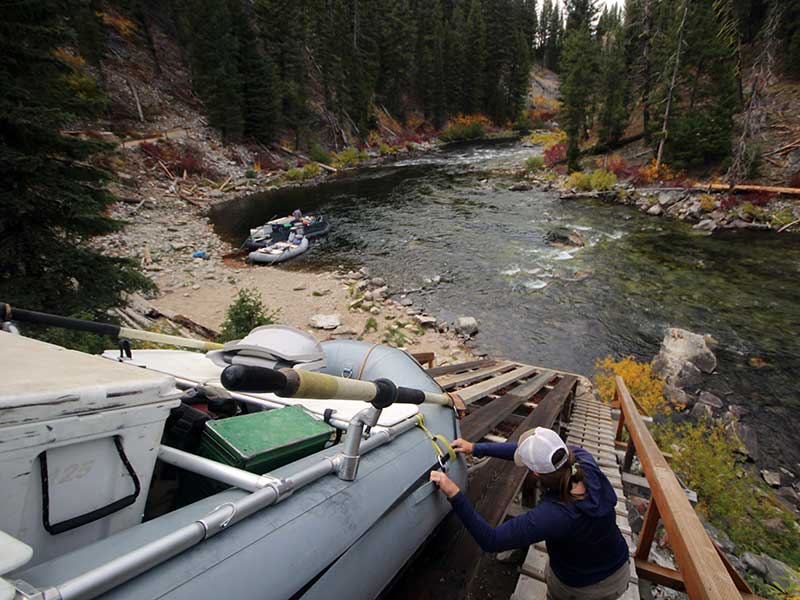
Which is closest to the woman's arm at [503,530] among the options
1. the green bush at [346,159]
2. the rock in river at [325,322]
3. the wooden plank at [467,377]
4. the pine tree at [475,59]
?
the wooden plank at [467,377]

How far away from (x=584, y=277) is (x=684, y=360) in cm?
555

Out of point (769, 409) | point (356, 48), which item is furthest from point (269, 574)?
point (356, 48)

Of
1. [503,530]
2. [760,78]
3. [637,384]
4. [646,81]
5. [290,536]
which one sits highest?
[646,81]

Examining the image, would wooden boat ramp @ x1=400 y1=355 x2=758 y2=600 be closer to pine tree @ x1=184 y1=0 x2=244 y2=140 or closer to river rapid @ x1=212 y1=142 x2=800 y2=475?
river rapid @ x1=212 y1=142 x2=800 y2=475

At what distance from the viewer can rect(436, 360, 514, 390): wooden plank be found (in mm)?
5749

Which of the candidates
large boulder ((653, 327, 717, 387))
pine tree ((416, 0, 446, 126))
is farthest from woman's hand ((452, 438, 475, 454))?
pine tree ((416, 0, 446, 126))

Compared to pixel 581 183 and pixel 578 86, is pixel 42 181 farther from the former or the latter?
pixel 578 86

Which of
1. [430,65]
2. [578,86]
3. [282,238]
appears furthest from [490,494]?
[430,65]

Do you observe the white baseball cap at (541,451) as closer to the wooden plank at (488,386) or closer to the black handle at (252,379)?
the black handle at (252,379)

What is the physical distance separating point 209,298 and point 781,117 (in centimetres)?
2948

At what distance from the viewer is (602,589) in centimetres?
242

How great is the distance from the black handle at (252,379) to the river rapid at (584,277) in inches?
313

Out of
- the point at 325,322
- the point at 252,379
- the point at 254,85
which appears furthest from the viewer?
the point at 254,85

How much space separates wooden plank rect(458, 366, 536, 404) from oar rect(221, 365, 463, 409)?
11.0 feet
